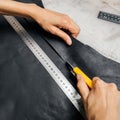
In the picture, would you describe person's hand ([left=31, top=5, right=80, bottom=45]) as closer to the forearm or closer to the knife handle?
the forearm

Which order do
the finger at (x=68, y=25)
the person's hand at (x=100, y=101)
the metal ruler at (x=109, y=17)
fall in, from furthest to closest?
the metal ruler at (x=109, y=17)
the finger at (x=68, y=25)
the person's hand at (x=100, y=101)

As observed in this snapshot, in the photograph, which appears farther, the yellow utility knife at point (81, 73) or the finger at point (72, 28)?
the finger at point (72, 28)

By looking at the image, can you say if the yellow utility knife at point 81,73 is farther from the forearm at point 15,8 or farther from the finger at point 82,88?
the forearm at point 15,8

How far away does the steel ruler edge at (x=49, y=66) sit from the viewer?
81 centimetres

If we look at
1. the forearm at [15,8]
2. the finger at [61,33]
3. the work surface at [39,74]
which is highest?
the forearm at [15,8]

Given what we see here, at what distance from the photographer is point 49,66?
3.01ft

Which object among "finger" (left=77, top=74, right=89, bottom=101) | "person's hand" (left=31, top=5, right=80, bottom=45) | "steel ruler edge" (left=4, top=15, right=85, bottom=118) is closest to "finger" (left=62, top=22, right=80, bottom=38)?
"person's hand" (left=31, top=5, right=80, bottom=45)

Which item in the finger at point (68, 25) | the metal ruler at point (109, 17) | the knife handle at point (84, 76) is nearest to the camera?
the knife handle at point (84, 76)

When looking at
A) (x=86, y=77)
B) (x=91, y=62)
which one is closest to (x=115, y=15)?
(x=91, y=62)

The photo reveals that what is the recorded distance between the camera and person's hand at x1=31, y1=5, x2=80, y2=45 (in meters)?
0.95

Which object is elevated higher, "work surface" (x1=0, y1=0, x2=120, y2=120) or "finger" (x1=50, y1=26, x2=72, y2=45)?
"finger" (x1=50, y1=26, x2=72, y2=45)

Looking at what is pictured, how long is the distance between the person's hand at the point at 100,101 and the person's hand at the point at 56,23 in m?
0.26

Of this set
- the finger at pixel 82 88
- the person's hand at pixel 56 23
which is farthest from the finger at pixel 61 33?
the finger at pixel 82 88

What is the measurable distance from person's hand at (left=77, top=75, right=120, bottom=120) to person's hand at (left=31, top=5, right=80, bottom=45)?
0.26 metres
